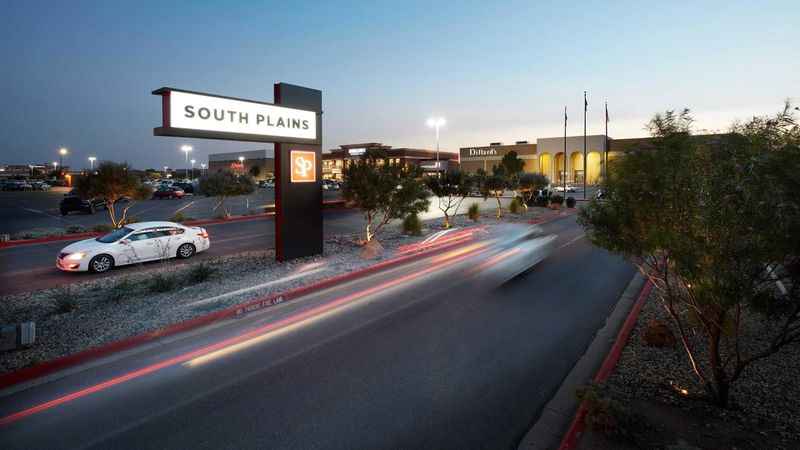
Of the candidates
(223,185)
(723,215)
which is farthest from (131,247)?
(223,185)

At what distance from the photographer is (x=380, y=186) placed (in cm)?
1706

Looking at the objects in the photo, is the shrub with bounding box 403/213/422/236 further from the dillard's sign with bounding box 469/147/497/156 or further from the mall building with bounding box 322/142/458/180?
the dillard's sign with bounding box 469/147/497/156

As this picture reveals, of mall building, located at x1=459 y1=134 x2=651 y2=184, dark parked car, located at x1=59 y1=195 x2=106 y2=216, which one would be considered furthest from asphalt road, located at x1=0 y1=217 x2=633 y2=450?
mall building, located at x1=459 y1=134 x2=651 y2=184

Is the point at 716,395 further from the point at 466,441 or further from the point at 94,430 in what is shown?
the point at 94,430

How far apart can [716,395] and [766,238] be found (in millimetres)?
2354

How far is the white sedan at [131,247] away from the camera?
1317 cm

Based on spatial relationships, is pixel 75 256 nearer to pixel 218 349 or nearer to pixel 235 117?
pixel 235 117

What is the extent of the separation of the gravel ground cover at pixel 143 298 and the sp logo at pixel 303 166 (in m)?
2.87

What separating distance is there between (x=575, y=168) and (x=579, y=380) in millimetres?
90442

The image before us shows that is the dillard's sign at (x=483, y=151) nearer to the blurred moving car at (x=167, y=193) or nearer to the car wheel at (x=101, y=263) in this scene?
the blurred moving car at (x=167, y=193)

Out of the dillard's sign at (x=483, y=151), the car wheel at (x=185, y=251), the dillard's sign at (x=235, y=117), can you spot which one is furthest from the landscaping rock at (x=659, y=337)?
the dillard's sign at (x=483, y=151)

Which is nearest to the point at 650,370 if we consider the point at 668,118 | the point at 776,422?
the point at 776,422

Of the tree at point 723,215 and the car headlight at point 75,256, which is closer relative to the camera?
the tree at point 723,215

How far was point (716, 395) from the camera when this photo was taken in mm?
5477
